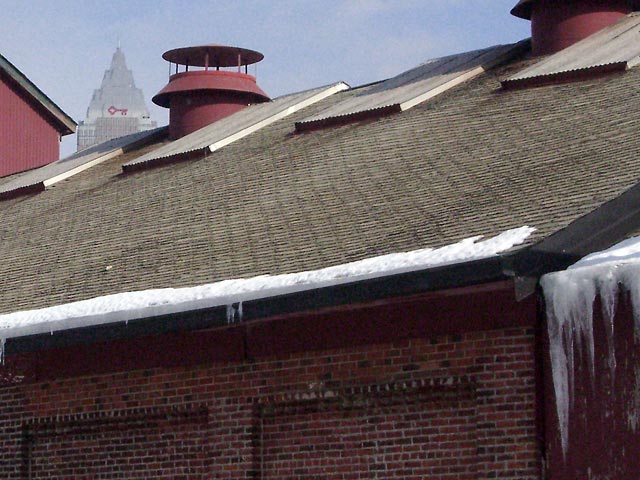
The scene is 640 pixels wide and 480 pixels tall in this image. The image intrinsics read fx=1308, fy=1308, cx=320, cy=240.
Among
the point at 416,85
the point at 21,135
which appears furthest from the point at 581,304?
the point at 21,135

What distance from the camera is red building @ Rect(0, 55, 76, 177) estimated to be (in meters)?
24.1

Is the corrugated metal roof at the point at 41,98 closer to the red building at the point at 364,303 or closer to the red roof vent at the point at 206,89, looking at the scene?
the red roof vent at the point at 206,89

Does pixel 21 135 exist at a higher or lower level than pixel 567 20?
higher

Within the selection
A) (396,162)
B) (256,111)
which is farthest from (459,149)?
(256,111)

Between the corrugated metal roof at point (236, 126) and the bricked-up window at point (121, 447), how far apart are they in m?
5.01

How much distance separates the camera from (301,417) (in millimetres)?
10766

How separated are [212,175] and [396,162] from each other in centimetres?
296

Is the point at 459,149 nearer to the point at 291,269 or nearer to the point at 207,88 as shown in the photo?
the point at 291,269

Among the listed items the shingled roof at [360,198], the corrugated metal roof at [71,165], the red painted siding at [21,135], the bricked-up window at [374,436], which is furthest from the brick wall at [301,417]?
the red painted siding at [21,135]

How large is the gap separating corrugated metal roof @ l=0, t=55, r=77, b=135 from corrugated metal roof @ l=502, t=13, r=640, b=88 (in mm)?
11870

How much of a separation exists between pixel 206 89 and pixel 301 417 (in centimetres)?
1049

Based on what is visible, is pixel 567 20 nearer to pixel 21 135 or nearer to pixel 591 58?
pixel 591 58

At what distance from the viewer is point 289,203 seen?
41.6ft

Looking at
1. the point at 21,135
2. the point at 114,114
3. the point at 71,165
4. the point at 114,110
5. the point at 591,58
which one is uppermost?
the point at 114,110
